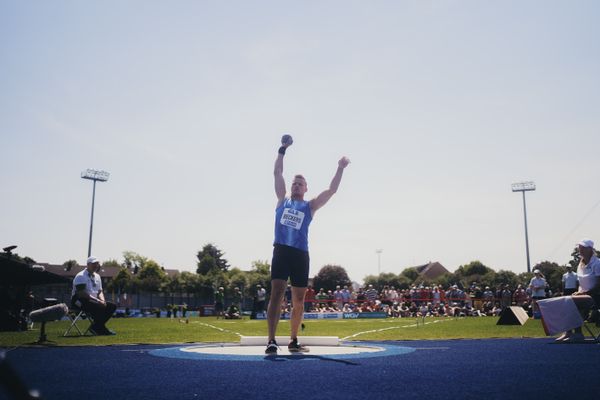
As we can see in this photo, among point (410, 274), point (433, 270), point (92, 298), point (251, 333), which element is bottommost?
point (251, 333)

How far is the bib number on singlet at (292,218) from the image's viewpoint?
5.98m

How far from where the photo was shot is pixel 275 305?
18.7ft

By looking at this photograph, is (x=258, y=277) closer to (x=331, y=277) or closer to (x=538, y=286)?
A: (x=331, y=277)

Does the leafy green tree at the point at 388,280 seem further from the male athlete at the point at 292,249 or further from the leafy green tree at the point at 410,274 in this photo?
the male athlete at the point at 292,249

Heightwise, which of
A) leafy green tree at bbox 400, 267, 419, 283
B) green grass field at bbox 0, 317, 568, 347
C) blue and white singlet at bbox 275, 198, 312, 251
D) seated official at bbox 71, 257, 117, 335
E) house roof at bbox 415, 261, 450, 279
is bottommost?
green grass field at bbox 0, 317, 568, 347

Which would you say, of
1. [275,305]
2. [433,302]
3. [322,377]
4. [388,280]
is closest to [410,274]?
[388,280]

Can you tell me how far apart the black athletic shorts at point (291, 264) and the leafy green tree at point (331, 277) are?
3370 inches

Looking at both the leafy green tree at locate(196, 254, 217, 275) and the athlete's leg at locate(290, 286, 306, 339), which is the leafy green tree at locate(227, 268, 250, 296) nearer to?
the leafy green tree at locate(196, 254, 217, 275)

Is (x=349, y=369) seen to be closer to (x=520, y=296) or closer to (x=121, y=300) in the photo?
(x=520, y=296)

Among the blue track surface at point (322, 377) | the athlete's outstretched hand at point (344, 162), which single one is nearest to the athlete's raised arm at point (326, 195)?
the athlete's outstretched hand at point (344, 162)

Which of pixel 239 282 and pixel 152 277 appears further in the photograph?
pixel 239 282

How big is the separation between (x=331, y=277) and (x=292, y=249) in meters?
86.8

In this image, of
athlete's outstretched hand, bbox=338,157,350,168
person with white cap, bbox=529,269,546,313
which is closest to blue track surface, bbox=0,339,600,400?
athlete's outstretched hand, bbox=338,157,350,168

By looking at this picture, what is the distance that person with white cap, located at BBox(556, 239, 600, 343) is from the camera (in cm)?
712
